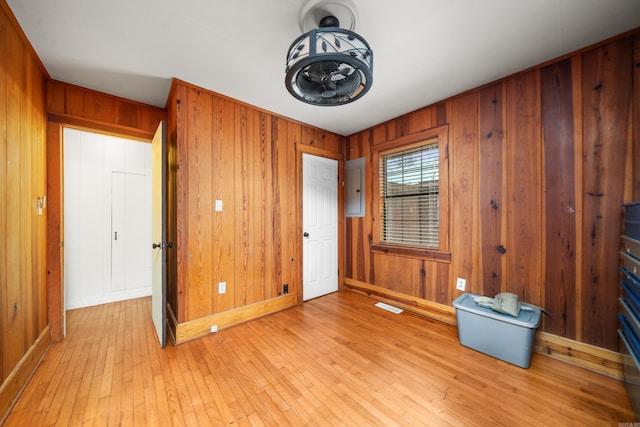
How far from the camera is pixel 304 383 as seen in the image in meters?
1.67

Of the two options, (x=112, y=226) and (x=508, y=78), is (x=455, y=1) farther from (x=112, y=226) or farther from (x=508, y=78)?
(x=112, y=226)

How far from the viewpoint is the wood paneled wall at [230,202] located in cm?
228

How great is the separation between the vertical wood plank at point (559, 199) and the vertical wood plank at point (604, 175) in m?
0.07

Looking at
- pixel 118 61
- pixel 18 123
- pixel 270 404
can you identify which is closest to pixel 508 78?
pixel 270 404

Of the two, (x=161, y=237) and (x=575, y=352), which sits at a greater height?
(x=161, y=237)

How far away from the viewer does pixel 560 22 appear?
5.13 feet

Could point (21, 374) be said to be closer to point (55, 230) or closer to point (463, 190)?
point (55, 230)

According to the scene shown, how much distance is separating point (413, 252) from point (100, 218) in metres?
4.22

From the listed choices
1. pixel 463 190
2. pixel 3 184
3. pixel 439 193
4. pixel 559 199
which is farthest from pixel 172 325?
pixel 559 199

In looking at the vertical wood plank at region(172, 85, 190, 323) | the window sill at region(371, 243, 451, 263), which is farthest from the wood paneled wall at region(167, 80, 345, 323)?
the window sill at region(371, 243, 451, 263)

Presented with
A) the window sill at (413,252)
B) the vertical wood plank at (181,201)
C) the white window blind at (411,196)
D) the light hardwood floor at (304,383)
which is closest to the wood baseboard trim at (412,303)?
the light hardwood floor at (304,383)

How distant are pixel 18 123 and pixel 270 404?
258 cm

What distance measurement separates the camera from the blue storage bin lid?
1772mm

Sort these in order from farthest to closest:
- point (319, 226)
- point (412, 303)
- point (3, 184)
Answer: point (319, 226) → point (412, 303) → point (3, 184)
